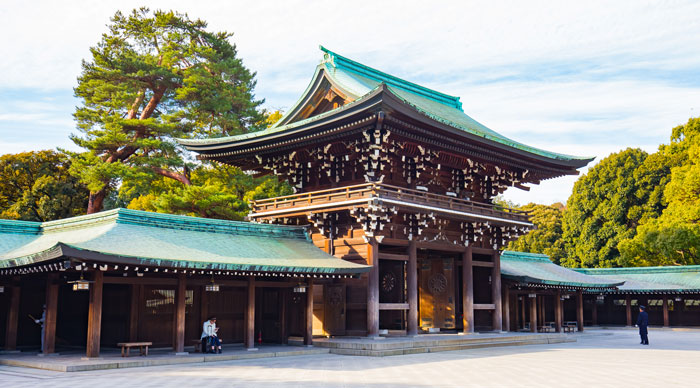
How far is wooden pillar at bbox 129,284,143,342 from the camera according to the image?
21.8m

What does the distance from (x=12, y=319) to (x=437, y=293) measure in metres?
19.5

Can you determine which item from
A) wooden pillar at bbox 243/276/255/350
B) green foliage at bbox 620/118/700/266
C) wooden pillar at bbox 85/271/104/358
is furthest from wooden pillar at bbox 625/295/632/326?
wooden pillar at bbox 85/271/104/358

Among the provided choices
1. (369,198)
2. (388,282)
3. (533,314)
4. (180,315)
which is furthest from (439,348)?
(533,314)

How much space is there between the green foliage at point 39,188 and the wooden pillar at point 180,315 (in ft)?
102

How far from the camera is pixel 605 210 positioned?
203 feet

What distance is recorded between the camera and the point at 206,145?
30.1 meters

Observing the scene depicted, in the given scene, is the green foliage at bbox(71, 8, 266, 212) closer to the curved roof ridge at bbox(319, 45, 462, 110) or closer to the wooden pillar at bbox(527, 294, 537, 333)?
the curved roof ridge at bbox(319, 45, 462, 110)

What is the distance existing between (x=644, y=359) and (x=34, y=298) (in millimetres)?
21992

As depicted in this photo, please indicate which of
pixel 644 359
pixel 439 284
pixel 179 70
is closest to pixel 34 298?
pixel 439 284

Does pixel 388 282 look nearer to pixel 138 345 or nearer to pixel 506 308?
pixel 506 308

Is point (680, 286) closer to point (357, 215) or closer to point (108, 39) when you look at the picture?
point (357, 215)

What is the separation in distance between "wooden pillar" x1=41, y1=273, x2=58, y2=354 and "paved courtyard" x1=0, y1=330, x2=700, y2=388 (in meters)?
2.13

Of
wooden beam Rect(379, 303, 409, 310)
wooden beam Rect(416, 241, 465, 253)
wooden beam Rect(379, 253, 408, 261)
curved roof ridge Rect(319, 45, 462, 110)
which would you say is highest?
curved roof ridge Rect(319, 45, 462, 110)

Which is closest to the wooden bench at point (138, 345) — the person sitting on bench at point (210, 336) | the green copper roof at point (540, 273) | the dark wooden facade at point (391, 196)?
the person sitting on bench at point (210, 336)
